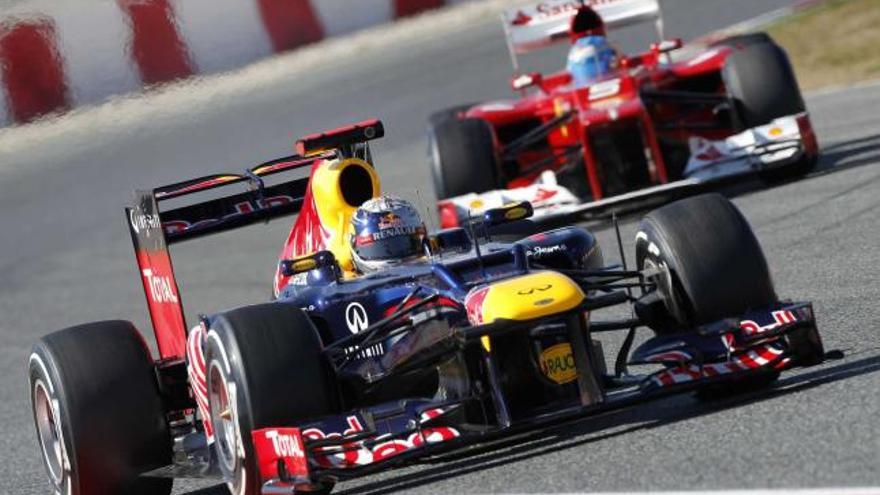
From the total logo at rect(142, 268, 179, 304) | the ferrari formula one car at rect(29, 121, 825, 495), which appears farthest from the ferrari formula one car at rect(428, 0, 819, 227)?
the ferrari formula one car at rect(29, 121, 825, 495)

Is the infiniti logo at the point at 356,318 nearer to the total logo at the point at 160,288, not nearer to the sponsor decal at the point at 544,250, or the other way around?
the sponsor decal at the point at 544,250

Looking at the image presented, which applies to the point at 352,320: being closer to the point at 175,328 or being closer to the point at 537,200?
the point at 175,328

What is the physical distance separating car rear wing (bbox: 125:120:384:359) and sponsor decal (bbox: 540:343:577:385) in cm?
216

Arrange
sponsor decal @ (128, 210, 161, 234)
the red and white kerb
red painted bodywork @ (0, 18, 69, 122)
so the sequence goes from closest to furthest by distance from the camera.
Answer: sponsor decal @ (128, 210, 161, 234), the red and white kerb, red painted bodywork @ (0, 18, 69, 122)

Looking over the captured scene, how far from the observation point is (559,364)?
25.1 feet

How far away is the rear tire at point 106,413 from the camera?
338 inches

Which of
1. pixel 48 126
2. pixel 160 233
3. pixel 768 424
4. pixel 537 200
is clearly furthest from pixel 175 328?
pixel 537 200

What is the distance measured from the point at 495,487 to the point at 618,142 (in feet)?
30.2

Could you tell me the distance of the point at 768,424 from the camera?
7.07 metres

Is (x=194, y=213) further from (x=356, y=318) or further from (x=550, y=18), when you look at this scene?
(x=550, y=18)

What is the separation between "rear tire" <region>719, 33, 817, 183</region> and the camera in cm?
1608

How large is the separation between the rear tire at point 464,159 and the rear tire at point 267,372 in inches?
331

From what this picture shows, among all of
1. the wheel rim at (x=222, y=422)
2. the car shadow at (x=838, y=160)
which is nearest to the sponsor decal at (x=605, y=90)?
the car shadow at (x=838, y=160)

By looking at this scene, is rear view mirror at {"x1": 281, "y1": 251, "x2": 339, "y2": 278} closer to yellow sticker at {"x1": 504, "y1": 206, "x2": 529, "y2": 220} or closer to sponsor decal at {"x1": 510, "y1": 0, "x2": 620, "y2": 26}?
Answer: yellow sticker at {"x1": 504, "y1": 206, "x2": 529, "y2": 220}
